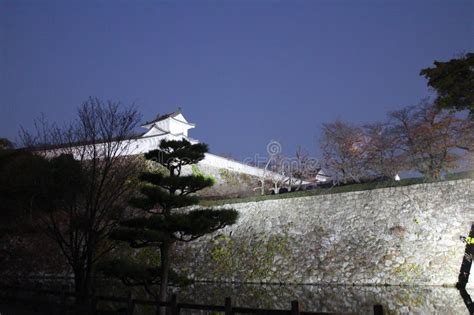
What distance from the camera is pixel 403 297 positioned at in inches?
426

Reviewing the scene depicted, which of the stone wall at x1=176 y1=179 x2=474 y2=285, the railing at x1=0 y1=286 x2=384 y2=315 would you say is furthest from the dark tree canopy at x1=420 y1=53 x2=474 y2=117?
the railing at x1=0 y1=286 x2=384 y2=315

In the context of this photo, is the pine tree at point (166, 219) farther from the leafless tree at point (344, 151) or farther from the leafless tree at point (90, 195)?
the leafless tree at point (344, 151)

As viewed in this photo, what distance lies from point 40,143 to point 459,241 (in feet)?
50.1

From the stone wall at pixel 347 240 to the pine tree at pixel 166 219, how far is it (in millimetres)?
7786

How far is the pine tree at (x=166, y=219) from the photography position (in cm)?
812

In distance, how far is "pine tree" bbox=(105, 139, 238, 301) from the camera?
8.12 m

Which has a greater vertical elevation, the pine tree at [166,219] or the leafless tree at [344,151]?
the leafless tree at [344,151]

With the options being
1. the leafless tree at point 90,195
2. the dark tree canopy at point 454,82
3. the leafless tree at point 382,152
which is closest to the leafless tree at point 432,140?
the leafless tree at point 382,152

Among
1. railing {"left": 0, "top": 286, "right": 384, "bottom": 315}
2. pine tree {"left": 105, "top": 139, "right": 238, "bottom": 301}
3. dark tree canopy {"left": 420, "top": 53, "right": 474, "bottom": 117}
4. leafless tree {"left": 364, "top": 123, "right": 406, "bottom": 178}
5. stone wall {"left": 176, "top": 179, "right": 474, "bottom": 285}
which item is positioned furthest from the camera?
leafless tree {"left": 364, "top": 123, "right": 406, "bottom": 178}

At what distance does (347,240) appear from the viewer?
1525 centimetres

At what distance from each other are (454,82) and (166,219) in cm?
787

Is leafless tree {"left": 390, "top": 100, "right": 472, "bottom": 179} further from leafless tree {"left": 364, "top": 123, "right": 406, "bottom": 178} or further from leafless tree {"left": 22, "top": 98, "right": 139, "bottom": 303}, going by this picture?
leafless tree {"left": 22, "top": 98, "right": 139, "bottom": 303}

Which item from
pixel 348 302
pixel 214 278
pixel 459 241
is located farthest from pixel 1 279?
pixel 459 241

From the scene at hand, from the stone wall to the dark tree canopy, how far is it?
487 centimetres
